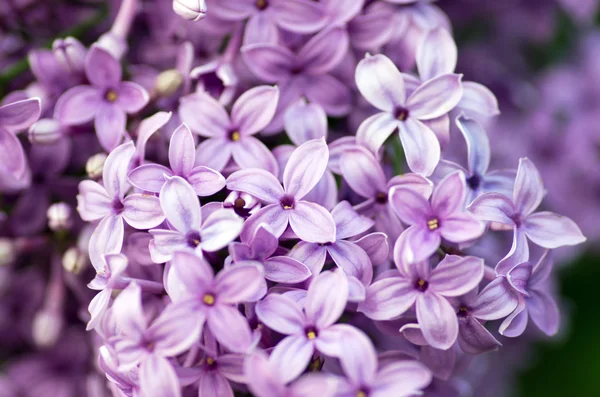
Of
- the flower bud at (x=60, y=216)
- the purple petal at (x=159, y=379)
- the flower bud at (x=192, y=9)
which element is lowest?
the flower bud at (x=60, y=216)

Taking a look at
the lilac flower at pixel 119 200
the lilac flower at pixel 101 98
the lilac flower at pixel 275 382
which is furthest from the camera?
the lilac flower at pixel 101 98

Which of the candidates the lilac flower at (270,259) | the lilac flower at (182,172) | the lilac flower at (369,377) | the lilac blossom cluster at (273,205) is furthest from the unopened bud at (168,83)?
the lilac flower at (369,377)

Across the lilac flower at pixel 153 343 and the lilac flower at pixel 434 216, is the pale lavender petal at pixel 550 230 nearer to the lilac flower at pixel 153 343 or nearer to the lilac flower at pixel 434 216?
the lilac flower at pixel 434 216

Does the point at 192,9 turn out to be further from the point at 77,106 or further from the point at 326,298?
the point at 326,298

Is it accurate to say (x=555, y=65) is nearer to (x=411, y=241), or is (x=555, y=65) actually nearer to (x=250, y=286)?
(x=411, y=241)

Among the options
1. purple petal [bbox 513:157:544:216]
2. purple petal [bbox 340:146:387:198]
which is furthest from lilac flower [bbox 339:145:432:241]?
purple petal [bbox 513:157:544:216]

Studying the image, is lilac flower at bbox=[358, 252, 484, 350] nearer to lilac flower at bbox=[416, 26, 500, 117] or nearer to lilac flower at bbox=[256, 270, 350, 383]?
lilac flower at bbox=[256, 270, 350, 383]
